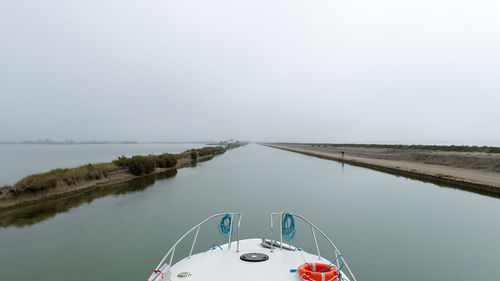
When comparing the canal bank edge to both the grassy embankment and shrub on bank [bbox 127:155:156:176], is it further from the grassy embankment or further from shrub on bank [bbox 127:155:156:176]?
shrub on bank [bbox 127:155:156:176]

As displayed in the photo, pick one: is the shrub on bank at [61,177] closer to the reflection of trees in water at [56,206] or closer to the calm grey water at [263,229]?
the reflection of trees in water at [56,206]

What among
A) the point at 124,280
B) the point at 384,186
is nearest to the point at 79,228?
the point at 124,280

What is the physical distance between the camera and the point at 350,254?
777 centimetres

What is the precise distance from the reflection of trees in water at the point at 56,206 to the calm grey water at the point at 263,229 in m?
0.09

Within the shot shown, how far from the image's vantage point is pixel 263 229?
10.0 m

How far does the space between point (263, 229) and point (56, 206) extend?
12.4m

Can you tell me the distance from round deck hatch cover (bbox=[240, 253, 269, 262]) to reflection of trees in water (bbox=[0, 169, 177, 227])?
12032 millimetres

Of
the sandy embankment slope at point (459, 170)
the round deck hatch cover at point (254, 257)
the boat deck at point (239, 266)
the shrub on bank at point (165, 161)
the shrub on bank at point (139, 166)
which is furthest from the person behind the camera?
the shrub on bank at point (165, 161)

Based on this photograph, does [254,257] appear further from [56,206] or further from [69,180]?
[69,180]

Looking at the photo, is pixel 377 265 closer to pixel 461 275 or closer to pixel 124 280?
pixel 461 275

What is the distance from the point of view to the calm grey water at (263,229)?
704 cm

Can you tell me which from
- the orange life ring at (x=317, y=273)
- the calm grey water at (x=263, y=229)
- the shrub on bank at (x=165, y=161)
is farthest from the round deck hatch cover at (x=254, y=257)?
the shrub on bank at (x=165, y=161)

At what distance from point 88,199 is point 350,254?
15947 mm

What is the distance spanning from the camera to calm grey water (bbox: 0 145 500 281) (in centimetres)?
704
